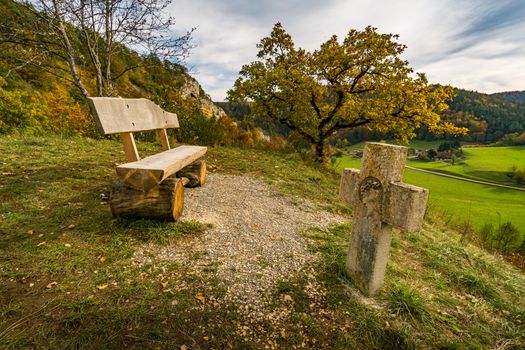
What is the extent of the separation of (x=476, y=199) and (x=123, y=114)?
5687 cm

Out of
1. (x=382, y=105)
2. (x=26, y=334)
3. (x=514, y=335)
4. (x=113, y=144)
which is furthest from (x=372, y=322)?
(x=382, y=105)

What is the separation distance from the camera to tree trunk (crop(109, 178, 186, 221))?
3.10 meters

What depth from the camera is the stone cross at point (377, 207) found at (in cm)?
212

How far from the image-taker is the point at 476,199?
45.4 metres

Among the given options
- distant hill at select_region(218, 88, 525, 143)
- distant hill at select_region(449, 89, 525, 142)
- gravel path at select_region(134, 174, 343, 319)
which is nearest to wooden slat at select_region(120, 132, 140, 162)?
gravel path at select_region(134, 174, 343, 319)

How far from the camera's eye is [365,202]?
2.41 metres

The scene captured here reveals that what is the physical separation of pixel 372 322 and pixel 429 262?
191 cm

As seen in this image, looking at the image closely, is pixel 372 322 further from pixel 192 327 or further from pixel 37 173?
pixel 37 173

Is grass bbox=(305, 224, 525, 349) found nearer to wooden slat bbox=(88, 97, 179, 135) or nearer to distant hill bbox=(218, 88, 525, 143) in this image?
wooden slat bbox=(88, 97, 179, 135)

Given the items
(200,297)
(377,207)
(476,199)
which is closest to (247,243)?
(200,297)

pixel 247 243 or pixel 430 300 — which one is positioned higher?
pixel 247 243

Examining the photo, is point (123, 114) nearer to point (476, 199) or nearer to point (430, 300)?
point (430, 300)

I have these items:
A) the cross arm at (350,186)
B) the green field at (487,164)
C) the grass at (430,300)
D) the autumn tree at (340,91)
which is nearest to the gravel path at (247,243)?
the grass at (430,300)

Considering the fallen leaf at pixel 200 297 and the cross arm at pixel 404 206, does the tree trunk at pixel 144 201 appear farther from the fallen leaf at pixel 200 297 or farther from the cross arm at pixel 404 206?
the cross arm at pixel 404 206
